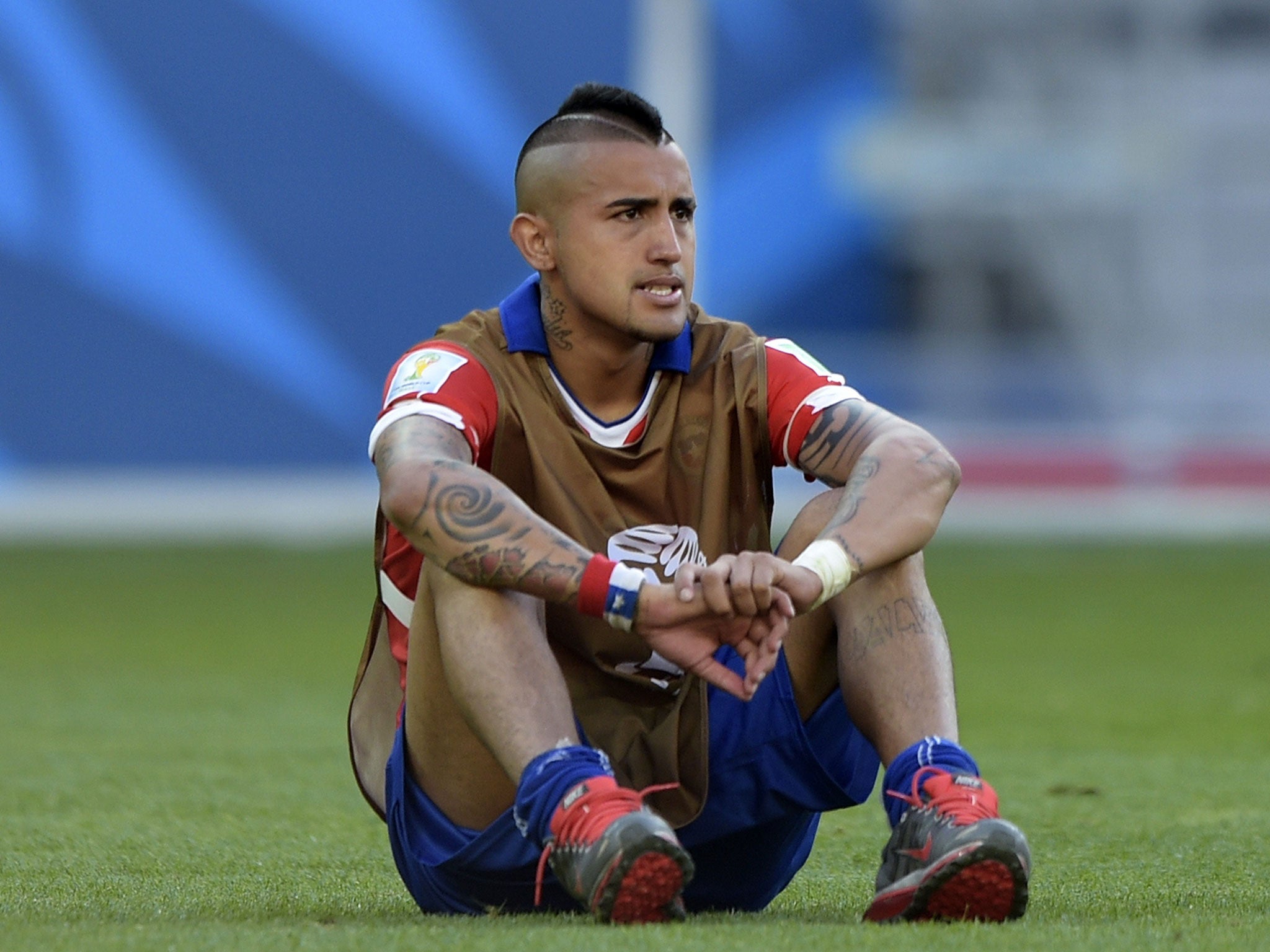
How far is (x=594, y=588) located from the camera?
3.06m

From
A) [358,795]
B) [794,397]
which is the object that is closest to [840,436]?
[794,397]

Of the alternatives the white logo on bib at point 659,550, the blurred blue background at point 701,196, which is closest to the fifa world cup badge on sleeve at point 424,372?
the white logo on bib at point 659,550

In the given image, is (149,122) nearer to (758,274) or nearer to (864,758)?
(758,274)

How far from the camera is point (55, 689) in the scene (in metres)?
7.59

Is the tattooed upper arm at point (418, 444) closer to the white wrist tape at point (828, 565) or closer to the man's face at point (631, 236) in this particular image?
the man's face at point (631, 236)

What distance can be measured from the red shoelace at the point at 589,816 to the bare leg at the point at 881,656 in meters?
0.42

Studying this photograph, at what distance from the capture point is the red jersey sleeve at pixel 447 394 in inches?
131

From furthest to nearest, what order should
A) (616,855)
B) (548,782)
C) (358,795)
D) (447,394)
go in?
(358,795) < (447,394) < (548,782) < (616,855)

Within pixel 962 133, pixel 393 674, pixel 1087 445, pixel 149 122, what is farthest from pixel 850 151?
pixel 393 674

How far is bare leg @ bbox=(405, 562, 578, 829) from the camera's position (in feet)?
9.95

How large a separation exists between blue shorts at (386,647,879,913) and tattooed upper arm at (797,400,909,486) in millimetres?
377

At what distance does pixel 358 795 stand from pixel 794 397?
6.75 ft

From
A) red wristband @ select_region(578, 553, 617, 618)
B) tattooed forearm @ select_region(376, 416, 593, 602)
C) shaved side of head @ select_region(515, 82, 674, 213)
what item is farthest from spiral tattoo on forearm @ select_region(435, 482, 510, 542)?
shaved side of head @ select_region(515, 82, 674, 213)

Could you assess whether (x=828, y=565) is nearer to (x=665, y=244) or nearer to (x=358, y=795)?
(x=665, y=244)
